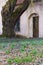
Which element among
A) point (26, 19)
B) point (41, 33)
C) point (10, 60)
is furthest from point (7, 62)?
point (26, 19)

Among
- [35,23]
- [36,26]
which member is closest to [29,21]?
[35,23]

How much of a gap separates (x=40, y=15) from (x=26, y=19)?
1.82 m

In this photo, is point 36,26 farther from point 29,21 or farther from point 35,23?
point 29,21

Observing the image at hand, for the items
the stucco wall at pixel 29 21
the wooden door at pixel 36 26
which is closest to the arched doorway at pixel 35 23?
the wooden door at pixel 36 26

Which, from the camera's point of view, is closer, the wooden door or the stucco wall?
the stucco wall

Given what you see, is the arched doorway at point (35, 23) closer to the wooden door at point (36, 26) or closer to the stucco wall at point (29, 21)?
the wooden door at point (36, 26)

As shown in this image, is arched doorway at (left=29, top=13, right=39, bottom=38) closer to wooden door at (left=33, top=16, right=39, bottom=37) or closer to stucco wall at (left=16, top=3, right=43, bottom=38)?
wooden door at (left=33, top=16, right=39, bottom=37)

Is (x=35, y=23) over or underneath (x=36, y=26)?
over

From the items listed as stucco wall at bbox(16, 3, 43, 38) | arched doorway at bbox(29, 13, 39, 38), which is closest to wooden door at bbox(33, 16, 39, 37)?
arched doorway at bbox(29, 13, 39, 38)

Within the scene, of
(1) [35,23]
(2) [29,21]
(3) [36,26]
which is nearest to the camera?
(3) [36,26]

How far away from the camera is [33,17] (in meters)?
21.7

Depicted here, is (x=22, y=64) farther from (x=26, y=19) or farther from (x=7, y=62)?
(x=26, y=19)

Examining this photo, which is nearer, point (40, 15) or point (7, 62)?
point (7, 62)

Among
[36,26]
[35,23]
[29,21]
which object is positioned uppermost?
[29,21]
